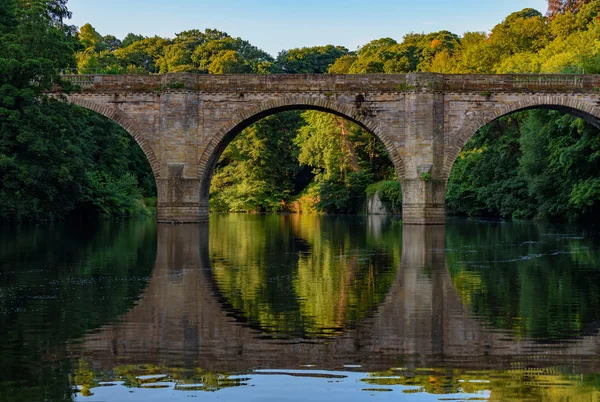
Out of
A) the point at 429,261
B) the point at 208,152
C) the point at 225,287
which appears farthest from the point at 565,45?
the point at 225,287

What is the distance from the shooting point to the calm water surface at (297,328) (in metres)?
8.12

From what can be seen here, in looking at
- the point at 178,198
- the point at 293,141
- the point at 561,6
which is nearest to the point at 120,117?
the point at 178,198

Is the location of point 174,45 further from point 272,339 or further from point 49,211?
point 272,339

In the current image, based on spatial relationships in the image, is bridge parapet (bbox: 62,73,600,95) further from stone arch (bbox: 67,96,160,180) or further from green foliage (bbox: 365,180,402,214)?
green foliage (bbox: 365,180,402,214)

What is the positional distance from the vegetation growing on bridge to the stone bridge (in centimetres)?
269

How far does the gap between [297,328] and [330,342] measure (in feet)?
3.49

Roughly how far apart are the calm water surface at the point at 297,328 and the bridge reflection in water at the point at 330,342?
0.08 ft

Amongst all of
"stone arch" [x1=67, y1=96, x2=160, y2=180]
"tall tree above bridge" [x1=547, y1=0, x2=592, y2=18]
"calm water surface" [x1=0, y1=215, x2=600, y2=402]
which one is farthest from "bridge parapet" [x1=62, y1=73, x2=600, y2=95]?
"tall tree above bridge" [x1=547, y1=0, x2=592, y2=18]

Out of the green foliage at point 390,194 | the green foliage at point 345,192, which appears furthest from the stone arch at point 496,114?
the green foliage at point 345,192

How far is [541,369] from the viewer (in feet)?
28.9

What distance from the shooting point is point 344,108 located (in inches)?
1597

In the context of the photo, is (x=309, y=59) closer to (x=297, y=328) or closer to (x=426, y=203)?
(x=426, y=203)

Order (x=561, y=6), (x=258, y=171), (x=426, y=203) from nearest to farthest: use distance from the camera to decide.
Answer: (x=426, y=203), (x=258, y=171), (x=561, y=6)

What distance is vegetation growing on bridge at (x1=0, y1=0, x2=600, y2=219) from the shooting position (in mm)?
37062
